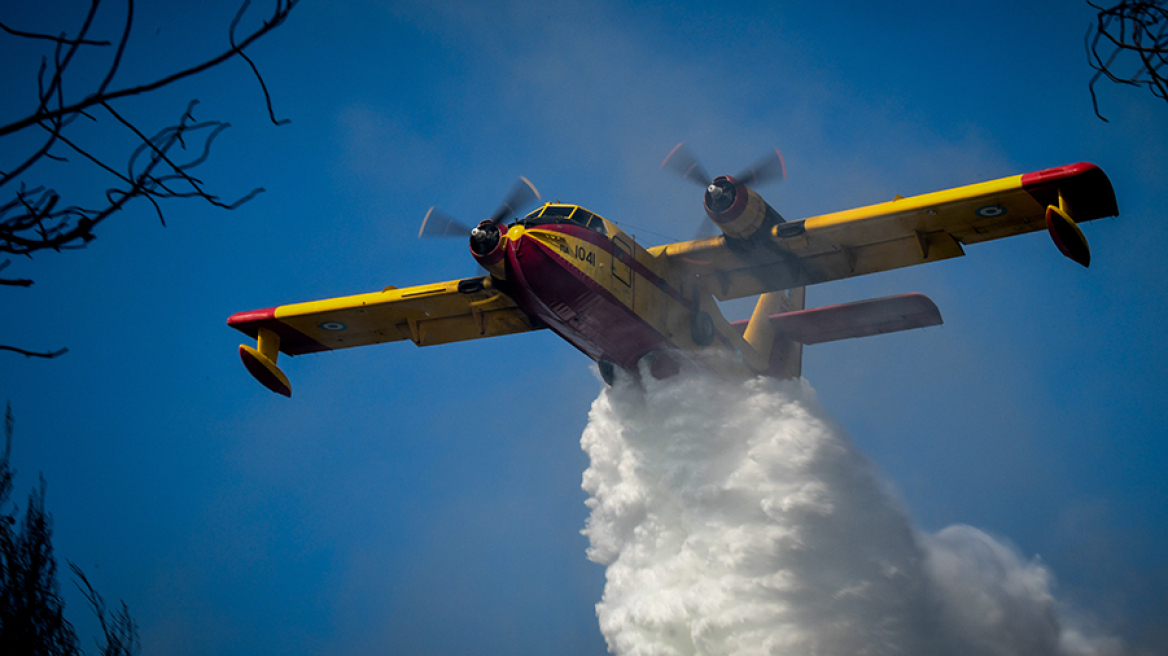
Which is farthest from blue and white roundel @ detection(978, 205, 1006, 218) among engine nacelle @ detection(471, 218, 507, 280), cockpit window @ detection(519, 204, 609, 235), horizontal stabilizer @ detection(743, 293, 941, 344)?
engine nacelle @ detection(471, 218, 507, 280)

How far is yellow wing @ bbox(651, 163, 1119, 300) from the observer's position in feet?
35.7

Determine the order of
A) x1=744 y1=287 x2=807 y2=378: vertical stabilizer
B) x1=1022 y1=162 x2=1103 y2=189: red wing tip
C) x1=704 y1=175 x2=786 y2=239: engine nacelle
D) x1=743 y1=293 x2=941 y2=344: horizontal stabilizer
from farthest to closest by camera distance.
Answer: x1=744 y1=287 x2=807 y2=378: vertical stabilizer → x1=743 y1=293 x2=941 y2=344: horizontal stabilizer → x1=704 y1=175 x2=786 y2=239: engine nacelle → x1=1022 y1=162 x2=1103 y2=189: red wing tip

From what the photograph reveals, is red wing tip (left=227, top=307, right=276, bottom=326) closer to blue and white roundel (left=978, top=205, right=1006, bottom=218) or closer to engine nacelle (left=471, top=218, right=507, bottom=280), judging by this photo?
engine nacelle (left=471, top=218, right=507, bottom=280)

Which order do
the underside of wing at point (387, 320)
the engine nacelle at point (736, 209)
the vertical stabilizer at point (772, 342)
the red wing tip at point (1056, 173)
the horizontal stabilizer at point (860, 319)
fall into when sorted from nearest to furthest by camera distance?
the red wing tip at point (1056, 173)
the engine nacelle at point (736, 209)
the horizontal stabilizer at point (860, 319)
the underside of wing at point (387, 320)
the vertical stabilizer at point (772, 342)

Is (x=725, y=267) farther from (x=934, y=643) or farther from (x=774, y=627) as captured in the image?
(x=934, y=643)

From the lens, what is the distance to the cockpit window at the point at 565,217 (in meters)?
11.5

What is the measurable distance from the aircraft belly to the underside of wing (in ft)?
5.72

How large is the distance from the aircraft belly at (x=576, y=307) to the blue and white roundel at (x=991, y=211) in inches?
199

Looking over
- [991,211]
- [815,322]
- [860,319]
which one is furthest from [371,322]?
[991,211]

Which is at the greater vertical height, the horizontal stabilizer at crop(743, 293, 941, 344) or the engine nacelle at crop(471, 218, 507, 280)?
the horizontal stabilizer at crop(743, 293, 941, 344)

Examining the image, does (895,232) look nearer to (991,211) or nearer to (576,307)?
(991,211)

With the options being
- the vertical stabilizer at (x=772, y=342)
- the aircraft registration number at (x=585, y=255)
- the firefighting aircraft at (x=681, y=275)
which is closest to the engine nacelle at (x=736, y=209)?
the firefighting aircraft at (x=681, y=275)

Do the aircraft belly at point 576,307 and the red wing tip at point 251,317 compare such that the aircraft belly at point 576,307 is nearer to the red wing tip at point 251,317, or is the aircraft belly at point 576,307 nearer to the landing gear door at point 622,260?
the landing gear door at point 622,260

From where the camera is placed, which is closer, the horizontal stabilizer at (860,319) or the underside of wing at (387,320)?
the horizontal stabilizer at (860,319)
